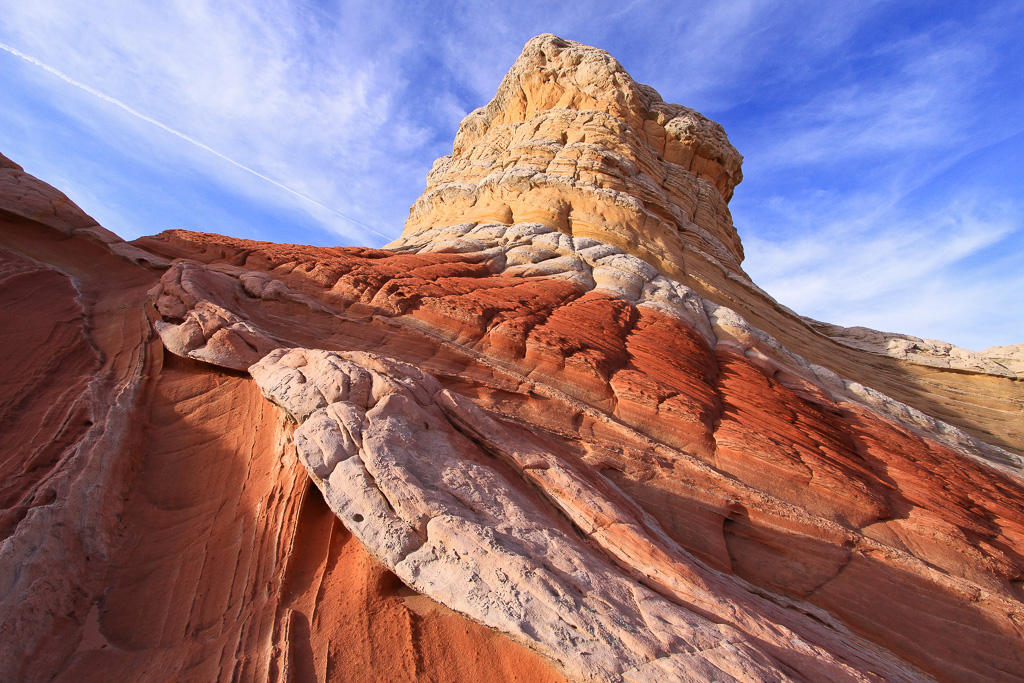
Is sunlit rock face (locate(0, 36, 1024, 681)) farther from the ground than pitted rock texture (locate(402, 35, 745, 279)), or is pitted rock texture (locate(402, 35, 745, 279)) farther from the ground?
pitted rock texture (locate(402, 35, 745, 279))

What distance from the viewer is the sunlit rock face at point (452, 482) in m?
3.27

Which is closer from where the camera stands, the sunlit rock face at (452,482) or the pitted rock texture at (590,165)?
the sunlit rock face at (452,482)

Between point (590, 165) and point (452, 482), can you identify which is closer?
point (452, 482)

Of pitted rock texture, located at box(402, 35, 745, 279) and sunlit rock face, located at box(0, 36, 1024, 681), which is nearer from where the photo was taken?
sunlit rock face, located at box(0, 36, 1024, 681)

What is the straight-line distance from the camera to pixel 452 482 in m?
4.02

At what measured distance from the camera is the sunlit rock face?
3270 millimetres

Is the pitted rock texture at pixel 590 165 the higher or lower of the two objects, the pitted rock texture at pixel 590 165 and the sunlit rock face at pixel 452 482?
the higher

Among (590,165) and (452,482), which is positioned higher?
(590,165)

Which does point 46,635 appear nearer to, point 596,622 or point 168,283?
point 596,622

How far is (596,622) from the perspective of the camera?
3.15m

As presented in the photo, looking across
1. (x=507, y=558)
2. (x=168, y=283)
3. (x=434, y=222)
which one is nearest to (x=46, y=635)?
(x=507, y=558)

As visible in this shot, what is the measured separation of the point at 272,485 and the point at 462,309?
15.2 ft

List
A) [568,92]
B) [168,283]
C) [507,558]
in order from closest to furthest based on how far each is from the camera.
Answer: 1. [507,558]
2. [168,283]
3. [568,92]

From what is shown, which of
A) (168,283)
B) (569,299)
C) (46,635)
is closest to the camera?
(46,635)
